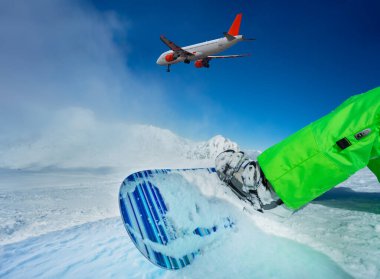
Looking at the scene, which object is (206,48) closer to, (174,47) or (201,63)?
(201,63)

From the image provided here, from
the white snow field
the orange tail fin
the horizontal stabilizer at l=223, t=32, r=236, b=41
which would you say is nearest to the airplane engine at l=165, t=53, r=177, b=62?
the horizontal stabilizer at l=223, t=32, r=236, b=41

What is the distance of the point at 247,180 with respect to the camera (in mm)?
1620

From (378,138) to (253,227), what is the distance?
3.82 ft

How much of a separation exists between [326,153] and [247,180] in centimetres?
55

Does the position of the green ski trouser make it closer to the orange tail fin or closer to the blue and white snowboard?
the blue and white snowboard

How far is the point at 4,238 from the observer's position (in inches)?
97.5

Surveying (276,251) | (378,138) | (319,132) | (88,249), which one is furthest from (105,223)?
(378,138)

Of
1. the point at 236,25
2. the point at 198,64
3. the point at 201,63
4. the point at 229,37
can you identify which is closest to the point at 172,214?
the point at 229,37

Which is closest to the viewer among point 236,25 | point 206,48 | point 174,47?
point 174,47

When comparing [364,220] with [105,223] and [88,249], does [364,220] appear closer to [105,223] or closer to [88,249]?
[88,249]

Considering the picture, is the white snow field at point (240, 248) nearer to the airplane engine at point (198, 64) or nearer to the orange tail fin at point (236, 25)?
the airplane engine at point (198, 64)

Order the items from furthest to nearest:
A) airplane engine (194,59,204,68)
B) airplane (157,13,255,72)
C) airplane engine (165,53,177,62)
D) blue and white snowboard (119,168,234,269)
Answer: airplane engine (194,59,204,68)
airplane engine (165,53,177,62)
airplane (157,13,255,72)
blue and white snowboard (119,168,234,269)

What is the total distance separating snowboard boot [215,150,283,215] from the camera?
157 cm

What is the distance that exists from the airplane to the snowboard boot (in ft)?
62.0
